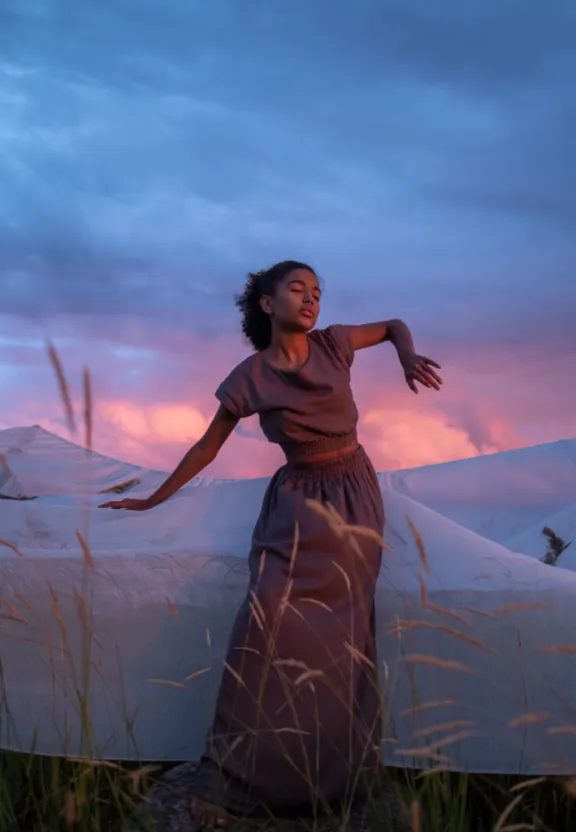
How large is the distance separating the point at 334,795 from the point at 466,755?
32 cm

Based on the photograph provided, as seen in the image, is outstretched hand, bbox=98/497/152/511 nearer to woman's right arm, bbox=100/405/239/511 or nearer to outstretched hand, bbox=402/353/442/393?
woman's right arm, bbox=100/405/239/511

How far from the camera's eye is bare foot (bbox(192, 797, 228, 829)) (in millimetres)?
1809

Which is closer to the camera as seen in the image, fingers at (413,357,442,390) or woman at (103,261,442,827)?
woman at (103,261,442,827)

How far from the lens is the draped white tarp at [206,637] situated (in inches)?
77.4

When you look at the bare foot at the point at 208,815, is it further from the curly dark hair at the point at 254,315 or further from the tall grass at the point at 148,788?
the curly dark hair at the point at 254,315

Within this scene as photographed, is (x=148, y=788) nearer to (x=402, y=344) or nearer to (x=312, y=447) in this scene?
(x=312, y=447)

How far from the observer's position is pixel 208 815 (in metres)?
1.82

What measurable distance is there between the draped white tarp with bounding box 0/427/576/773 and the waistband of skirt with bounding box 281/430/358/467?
20cm

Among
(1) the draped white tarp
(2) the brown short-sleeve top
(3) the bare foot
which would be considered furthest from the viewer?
(2) the brown short-sleeve top

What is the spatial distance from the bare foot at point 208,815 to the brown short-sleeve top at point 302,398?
0.84m

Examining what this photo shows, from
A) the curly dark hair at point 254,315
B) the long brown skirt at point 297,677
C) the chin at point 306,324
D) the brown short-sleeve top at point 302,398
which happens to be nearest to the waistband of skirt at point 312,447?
the brown short-sleeve top at point 302,398

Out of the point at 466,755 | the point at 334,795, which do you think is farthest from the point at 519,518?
the point at 334,795

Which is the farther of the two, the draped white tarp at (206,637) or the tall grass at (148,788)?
the draped white tarp at (206,637)

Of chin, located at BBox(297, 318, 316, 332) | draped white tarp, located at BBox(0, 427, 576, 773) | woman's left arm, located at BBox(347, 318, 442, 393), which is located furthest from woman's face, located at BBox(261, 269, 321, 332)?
draped white tarp, located at BBox(0, 427, 576, 773)
